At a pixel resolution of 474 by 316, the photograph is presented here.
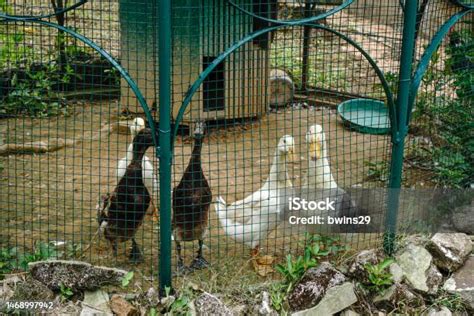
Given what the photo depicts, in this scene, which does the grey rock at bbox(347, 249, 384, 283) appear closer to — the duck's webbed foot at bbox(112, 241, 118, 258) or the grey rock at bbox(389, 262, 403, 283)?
the grey rock at bbox(389, 262, 403, 283)

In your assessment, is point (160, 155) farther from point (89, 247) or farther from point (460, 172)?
point (460, 172)

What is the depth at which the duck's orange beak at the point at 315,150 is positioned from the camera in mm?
5020

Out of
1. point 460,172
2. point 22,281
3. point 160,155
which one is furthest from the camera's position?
point 460,172

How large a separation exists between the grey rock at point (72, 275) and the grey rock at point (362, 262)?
1436 mm

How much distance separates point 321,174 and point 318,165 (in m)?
0.07

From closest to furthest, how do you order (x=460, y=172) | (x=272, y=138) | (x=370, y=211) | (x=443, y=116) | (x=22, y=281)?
1. (x=22, y=281)
2. (x=370, y=211)
3. (x=460, y=172)
4. (x=443, y=116)
5. (x=272, y=138)

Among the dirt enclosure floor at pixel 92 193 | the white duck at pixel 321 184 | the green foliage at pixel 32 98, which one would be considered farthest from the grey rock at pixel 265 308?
the green foliage at pixel 32 98

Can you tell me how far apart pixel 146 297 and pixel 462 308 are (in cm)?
200

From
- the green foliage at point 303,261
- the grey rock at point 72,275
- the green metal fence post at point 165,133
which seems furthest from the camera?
Answer: the green foliage at point 303,261

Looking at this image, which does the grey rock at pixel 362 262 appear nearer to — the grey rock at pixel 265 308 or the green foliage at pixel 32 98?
the grey rock at pixel 265 308

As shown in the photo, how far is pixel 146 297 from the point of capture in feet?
13.1

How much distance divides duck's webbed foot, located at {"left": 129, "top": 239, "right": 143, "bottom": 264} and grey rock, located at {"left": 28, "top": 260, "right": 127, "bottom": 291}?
573 millimetres

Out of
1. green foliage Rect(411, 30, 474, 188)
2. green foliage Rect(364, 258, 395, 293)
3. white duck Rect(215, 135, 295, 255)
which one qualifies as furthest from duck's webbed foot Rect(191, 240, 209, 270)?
green foliage Rect(411, 30, 474, 188)

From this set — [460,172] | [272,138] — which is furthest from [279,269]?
[272,138]
